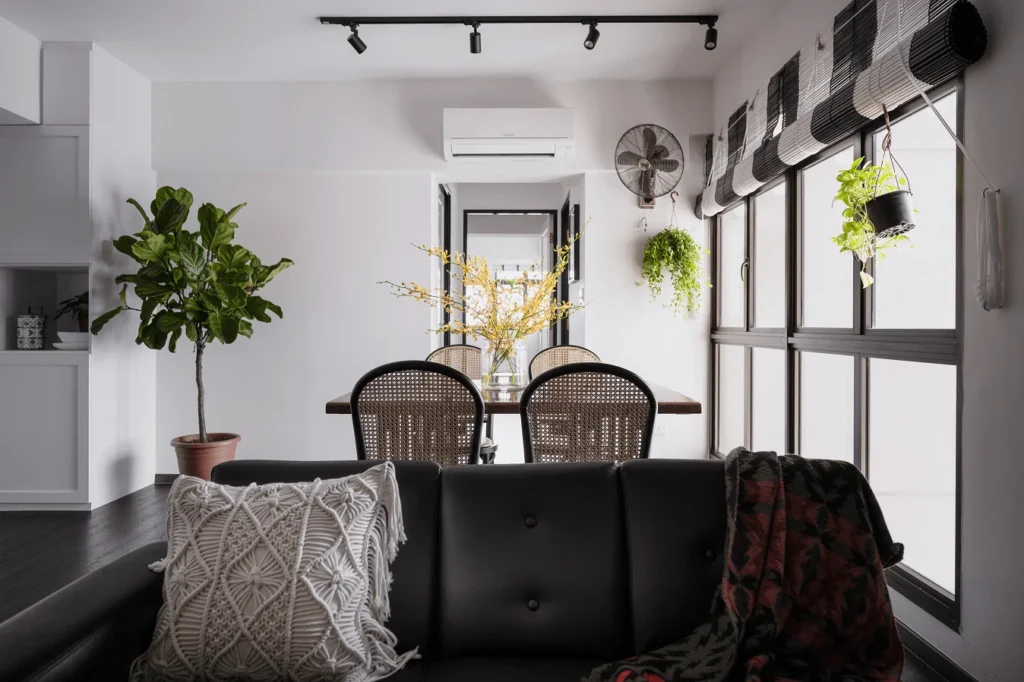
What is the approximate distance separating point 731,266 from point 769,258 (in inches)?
23.2

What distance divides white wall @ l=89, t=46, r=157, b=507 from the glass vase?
96.4 inches

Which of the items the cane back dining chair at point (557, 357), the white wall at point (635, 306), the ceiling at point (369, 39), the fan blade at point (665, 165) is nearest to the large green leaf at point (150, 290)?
the ceiling at point (369, 39)

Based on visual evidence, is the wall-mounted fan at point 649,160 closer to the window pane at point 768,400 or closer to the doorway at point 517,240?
the window pane at point 768,400

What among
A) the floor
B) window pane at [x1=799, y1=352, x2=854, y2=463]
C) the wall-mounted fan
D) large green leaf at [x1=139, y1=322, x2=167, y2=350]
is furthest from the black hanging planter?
large green leaf at [x1=139, y1=322, x2=167, y2=350]

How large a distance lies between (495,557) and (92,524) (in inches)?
123

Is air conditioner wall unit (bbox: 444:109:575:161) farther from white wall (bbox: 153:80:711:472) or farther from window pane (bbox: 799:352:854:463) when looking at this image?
window pane (bbox: 799:352:854:463)

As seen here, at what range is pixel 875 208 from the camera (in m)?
2.06

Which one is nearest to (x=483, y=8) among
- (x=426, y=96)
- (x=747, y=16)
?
(x=426, y=96)

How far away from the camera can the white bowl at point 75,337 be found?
3.82 meters

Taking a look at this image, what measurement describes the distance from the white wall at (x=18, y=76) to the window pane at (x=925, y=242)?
4.35 meters

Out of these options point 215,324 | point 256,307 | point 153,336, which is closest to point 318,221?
point 256,307

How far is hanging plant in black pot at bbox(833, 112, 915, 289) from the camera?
2.01m

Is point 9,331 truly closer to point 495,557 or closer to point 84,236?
point 84,236

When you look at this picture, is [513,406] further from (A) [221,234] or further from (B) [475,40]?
(A) [221,234]
